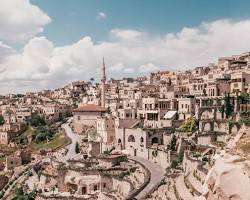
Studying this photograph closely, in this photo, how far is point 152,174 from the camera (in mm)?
35062

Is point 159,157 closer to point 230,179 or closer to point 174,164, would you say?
point 174,164

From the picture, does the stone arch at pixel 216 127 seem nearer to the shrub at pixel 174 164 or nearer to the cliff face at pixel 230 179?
the shrub at pixel 174 164

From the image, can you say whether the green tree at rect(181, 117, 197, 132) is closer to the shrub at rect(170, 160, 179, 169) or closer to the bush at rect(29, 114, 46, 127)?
the shrub at rect(170, 160, 179, 169)

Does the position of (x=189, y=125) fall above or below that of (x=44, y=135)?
above

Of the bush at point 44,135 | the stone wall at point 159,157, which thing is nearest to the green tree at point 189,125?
the stone wall at point 159,157

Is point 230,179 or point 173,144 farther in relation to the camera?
point 173,144

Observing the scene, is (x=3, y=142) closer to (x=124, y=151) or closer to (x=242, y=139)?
(x=124, y=151)

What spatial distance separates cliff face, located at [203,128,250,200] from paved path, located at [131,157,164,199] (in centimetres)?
2012

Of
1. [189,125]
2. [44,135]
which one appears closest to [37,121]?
[44,135]

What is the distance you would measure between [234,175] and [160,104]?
49337 mm

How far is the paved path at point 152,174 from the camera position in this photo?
1136 inches

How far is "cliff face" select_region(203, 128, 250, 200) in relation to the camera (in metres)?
7.17

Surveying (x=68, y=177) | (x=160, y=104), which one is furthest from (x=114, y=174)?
(x=160, y=104)

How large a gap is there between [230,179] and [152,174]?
28147 mm
